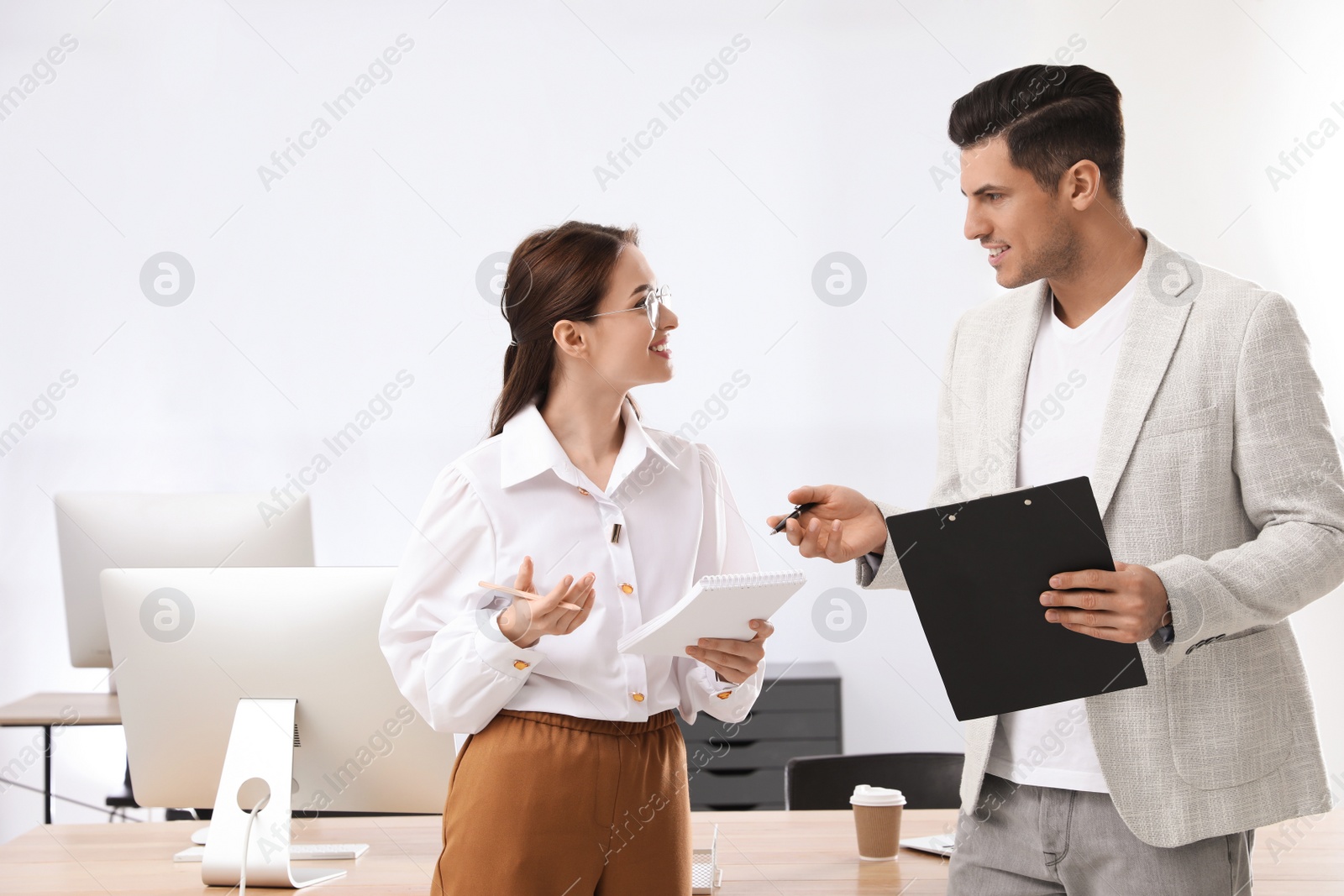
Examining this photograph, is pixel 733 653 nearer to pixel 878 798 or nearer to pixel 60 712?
Answer: pixel 878 798

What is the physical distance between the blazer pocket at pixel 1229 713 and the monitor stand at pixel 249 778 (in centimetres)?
138

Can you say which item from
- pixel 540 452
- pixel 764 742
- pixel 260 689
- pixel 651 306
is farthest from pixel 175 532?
pixel 764 742

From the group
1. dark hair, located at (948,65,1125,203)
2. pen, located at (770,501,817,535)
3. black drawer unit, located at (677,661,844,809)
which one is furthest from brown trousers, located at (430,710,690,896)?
black drawer unit, located at (677,661,844,809)

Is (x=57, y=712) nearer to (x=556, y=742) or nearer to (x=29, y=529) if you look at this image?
(x=29, y=529)

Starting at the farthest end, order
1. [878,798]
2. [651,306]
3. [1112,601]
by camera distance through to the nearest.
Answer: [878,798], [651,306], [1112,601]

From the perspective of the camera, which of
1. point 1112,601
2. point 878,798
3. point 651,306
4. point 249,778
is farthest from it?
point 878,798

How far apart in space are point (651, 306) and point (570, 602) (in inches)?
21.7

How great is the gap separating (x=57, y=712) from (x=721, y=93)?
10.4 feet

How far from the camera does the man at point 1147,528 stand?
1.29 metres

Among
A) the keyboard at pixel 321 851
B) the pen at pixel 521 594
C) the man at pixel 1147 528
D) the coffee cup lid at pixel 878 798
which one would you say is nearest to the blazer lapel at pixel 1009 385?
the man at pixel 1147 528

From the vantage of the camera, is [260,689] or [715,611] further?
[260,689]

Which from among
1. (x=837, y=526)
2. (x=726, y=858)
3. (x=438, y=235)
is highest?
(x=438, y=235)

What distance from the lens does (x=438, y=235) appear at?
169 inches

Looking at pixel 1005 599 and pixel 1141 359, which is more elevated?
pixel 1141 359
